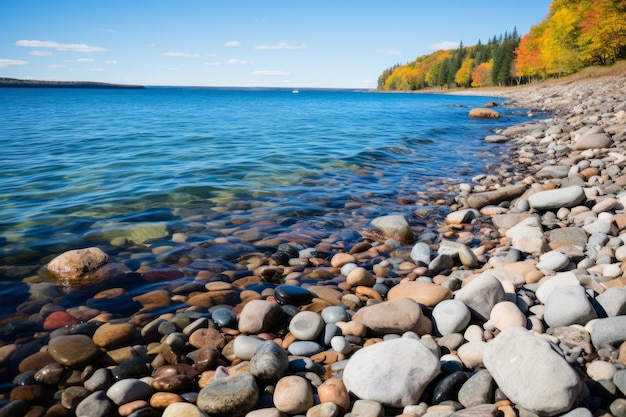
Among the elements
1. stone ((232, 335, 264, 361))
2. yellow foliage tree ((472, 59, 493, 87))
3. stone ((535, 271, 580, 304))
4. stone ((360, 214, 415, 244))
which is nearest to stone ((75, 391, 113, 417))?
stone ((232, 335, 264, 361))

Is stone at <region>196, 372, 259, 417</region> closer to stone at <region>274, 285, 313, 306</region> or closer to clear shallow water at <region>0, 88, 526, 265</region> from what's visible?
stone at <region>274, 285, 313, 306</region>

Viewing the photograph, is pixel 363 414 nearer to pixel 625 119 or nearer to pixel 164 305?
pixel 164 305

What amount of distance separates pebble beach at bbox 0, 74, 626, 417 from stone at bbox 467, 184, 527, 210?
46.6 inches

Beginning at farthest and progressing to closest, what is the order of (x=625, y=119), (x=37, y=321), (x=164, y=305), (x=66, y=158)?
(x=625, y=119)
(x=66, y=158)
(x=164, y=305)
(x=37, y=321)

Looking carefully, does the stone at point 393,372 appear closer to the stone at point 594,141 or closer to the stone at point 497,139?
the stone at point 594,141

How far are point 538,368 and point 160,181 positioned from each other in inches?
343

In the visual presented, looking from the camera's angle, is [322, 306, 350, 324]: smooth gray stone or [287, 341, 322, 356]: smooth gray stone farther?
[322, 306, 350, 324]: smooth gray stone

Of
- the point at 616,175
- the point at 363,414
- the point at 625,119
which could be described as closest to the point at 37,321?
the point at 363,414

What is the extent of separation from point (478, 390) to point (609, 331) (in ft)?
3.92

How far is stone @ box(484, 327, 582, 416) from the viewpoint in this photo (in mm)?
2340

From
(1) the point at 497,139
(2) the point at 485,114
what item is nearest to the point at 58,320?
(1) the point at 497,139

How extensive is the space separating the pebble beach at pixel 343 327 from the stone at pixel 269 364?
2 cm

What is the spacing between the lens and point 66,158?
12.6 meters

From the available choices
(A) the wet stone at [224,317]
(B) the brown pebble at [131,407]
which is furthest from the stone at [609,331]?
(B) the brown pebble at [131,407]
